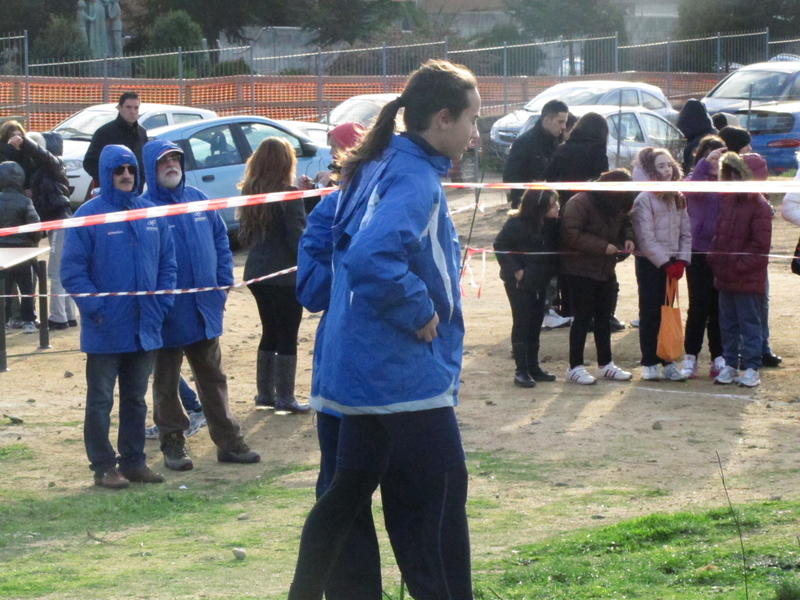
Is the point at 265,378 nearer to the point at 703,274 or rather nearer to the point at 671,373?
the point at 671,373

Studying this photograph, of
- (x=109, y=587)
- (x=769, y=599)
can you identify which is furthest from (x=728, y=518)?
(x=109, y=587)

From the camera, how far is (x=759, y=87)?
922 inches

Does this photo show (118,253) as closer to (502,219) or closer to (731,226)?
(731,226)

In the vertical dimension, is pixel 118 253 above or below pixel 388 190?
below

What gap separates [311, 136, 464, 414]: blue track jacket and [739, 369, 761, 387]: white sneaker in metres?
5.74

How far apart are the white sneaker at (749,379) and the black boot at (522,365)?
156 centimetres

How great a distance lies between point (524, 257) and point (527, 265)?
0.08 meters

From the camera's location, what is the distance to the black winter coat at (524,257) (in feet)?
29.0

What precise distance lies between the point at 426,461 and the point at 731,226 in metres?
5.59

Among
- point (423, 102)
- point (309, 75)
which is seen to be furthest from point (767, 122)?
point (423, 102)

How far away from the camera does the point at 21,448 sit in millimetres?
7293

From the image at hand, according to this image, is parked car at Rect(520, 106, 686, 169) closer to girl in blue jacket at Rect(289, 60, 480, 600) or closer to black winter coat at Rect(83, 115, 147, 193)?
black winter coat at Rect(83, 115, 147, 193)

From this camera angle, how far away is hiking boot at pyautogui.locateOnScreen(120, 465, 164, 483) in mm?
6543

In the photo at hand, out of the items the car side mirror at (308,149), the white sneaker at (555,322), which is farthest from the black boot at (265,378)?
the car side mirror at (308,149)
